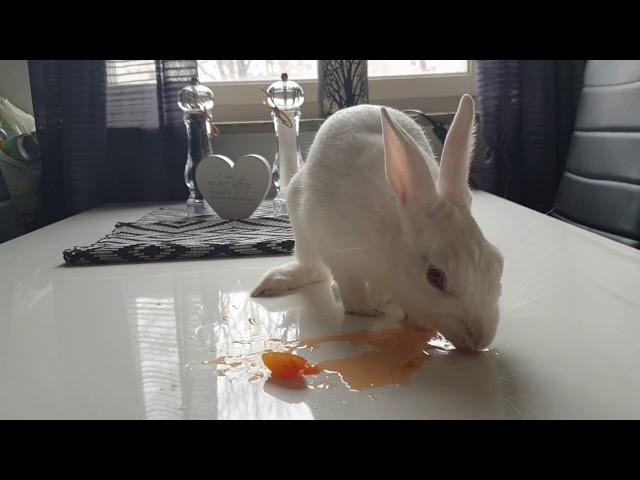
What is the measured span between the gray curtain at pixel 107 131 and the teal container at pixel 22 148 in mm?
74

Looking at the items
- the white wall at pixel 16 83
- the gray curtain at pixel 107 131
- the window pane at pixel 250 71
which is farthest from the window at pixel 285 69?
the white wall at pixel 16 83

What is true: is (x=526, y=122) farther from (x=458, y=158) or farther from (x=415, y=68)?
(x=458, y=158)

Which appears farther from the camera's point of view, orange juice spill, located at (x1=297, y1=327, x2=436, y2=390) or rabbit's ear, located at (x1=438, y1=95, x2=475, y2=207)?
rabbit's ear, located at (x1=438, y1=95, x2=475, y2=207)

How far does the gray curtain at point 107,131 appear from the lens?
6.63 feet

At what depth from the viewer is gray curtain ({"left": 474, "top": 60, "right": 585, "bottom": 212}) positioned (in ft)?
6.88

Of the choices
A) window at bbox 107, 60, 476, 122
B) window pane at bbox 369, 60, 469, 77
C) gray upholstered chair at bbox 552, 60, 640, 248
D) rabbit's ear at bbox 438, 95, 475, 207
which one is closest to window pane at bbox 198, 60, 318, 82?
window at bbox 107, 60, 476, 122

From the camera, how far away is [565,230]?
51.4 inches

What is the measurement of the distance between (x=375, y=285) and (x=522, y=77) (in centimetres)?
156

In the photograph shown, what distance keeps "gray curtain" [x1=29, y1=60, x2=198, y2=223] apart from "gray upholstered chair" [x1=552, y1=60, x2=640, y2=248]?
132 centimetres

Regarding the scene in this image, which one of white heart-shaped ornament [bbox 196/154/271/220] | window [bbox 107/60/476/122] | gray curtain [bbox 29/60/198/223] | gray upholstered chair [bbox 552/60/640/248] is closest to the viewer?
gray upholstered chair [bbox 552/60/640/248]

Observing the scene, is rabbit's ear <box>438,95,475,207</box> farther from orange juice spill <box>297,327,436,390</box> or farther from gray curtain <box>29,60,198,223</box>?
gray curtain <box>29,60,198,223</box>
